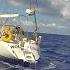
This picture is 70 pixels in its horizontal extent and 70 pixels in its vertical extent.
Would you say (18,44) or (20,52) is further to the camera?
(18,44)

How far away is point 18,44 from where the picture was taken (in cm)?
5344

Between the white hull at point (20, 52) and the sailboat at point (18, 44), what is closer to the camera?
the white hull at point (20, 52)

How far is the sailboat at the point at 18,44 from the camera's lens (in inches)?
2077

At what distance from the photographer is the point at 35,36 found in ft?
184

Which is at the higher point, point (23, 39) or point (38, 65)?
point (23, 39)

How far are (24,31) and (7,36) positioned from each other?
2725 millimetres

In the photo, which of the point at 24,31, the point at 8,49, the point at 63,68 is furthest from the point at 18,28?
the point at 63,68

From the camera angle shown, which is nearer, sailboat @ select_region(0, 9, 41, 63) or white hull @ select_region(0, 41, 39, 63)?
white hull @ select_region(0, 41, 39, 63)

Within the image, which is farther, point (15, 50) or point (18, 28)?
point (18, 28)

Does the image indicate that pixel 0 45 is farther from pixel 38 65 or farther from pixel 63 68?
pixel 63 68

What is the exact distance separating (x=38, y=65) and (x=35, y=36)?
16.6 feet

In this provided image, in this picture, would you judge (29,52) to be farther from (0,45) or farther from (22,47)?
(0,45)

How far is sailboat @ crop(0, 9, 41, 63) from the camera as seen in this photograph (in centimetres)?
5275

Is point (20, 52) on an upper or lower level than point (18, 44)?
lower
